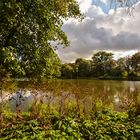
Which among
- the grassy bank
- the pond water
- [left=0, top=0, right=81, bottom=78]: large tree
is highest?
[left=0, top=0, right=81, bottom=78]: large tree

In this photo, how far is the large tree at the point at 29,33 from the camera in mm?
14359

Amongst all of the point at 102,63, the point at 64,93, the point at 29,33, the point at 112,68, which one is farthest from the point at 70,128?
the point at 102,63

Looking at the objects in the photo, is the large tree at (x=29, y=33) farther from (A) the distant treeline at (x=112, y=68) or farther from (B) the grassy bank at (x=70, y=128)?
(A) the distant treeline at (x=112, y=68)

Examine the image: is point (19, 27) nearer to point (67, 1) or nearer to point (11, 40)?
point (11, 40)

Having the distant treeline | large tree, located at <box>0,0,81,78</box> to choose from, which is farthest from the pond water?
the distant treeline

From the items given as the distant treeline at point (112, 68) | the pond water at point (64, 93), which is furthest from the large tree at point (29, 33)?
the distant treeline at point (112, 68)

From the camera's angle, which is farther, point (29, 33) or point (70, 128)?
point (29, 33)

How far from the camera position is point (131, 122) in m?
9.33

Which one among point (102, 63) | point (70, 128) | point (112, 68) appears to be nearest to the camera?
point (70, 128)

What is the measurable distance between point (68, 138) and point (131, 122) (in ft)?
9.02

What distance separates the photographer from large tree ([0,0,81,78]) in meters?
14.4

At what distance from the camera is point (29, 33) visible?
15195 mm

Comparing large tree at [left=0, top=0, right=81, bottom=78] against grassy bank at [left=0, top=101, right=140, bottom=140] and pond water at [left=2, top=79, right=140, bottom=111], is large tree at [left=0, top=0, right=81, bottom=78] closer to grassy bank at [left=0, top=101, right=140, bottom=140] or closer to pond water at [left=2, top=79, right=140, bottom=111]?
pond water at [left=2, top=79, right=140, bottom=111]

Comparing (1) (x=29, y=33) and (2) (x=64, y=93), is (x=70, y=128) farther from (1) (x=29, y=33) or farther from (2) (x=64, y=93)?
(1) (x=29, y=33)
